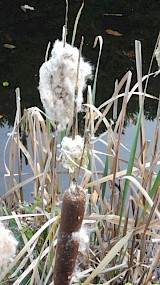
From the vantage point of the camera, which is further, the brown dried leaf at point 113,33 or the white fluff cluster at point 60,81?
the brown dried leaf at point 113,33

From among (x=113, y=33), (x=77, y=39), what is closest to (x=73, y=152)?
(x=77, y=39)

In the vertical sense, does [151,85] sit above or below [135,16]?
below

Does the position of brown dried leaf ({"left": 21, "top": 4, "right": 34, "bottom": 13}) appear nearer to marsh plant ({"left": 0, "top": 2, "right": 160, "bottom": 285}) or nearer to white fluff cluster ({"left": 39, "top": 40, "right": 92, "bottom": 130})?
marsh plant ({"left": 0, "top": 2, "right": 160, "bottom": 285})

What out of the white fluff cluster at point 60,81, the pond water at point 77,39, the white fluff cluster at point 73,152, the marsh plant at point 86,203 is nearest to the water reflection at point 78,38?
the pond water at point 77,39

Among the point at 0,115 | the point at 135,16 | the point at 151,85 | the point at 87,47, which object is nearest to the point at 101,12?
the point at 135,16

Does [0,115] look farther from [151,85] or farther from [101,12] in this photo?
[101,12]

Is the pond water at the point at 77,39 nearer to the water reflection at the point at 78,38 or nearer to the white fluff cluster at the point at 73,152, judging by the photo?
the water reflection at the point at 78,38

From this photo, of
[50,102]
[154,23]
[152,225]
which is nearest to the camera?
[50,102]

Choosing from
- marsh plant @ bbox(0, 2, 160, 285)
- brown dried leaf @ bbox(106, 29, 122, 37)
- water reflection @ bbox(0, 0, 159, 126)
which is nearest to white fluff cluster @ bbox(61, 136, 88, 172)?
marsh plant @ bbox(0, 2, 160, 285)
